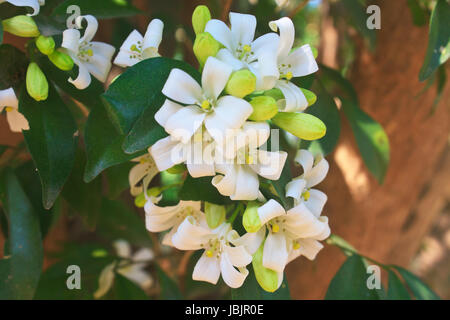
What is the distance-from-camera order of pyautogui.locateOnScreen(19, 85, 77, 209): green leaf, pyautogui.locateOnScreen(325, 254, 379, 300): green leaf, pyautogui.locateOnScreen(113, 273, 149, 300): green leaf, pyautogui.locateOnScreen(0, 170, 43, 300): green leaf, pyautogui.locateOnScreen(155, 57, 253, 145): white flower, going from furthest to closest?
pyautogui.locateOnScreen(113, 273, 149, 300): green leaf, pyautogui.locateOnScreen(325, 254, 379, 300): green leaf, pyautogui.locateOnScreen(0, 170, 43, 300): green leaf, pyautogui.locateOnScreen(19, 85, 77, 209): green leaf, pyautogui.locateOnScreen(155, 57, 253, 145): white flower

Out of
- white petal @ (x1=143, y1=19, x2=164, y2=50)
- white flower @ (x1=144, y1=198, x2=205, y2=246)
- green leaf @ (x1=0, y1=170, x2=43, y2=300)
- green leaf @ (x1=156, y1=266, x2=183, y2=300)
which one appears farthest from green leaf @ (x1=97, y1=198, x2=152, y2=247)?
white petal @ (x1=143, y1=19, x2=164, y2=50)

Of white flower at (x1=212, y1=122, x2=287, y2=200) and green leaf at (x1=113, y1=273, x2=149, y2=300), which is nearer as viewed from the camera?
white flower at (x1=212, y1=122, x2=287, y2=200)

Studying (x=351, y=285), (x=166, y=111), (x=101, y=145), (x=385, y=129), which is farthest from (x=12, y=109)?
(x=385, y=129)

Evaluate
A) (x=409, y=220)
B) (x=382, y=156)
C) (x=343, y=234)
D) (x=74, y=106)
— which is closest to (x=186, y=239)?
(x=74, y=106)

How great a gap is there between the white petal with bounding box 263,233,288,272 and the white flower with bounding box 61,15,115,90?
0.33m

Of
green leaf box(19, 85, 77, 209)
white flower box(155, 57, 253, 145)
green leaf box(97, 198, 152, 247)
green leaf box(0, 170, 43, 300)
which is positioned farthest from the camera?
green leaf box(97, 198, 152, 247)

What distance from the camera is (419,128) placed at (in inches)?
48.3

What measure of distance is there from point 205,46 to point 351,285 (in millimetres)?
526

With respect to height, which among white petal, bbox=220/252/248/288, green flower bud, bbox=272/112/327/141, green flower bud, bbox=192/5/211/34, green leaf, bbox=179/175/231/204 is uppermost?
green flower bud, bbox=192/5/211/34

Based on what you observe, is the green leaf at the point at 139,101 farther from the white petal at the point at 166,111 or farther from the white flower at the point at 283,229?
the white flower at the point at 283,229

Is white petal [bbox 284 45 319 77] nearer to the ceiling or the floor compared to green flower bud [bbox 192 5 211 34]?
nearer to the floor

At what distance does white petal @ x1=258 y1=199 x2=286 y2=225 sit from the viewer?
0.59 metres

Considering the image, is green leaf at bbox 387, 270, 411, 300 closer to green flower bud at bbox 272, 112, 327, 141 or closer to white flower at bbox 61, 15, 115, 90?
green flower bud at bbox 272, 112, 327, 141

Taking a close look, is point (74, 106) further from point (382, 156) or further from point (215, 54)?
point (382, 156)
